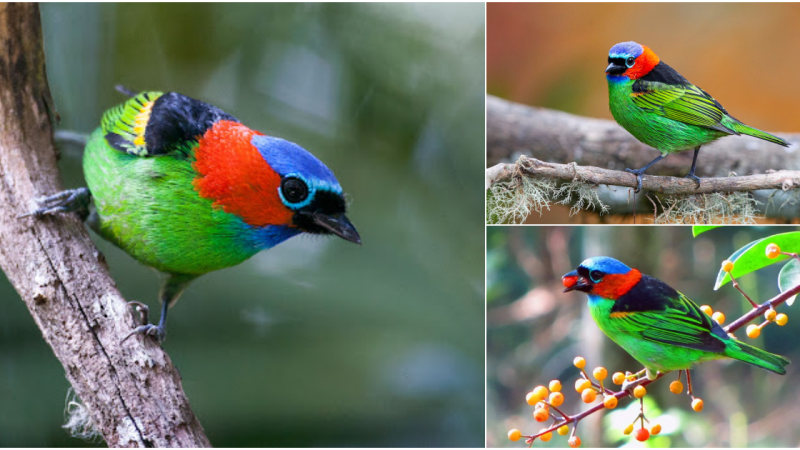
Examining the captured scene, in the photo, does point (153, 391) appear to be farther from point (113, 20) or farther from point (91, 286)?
point (113, 20)

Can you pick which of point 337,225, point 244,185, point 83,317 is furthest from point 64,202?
point 337,225

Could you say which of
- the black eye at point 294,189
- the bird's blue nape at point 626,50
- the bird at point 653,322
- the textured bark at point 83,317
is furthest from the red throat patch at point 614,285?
the textured bark at point 83,317

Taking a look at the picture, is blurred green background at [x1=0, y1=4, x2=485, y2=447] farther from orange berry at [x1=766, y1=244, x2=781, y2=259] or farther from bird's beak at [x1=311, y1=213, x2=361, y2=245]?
orange berry at [x1=766, y1=244, x2=781, y2=259]

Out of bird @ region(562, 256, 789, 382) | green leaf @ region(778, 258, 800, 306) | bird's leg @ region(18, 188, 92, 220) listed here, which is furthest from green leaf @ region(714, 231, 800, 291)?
A: bird's leg @ region(18, 188, 92, 220)

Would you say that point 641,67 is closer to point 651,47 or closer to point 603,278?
point 651,47

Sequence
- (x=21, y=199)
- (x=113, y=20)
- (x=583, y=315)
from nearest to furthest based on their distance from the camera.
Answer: (x=21, y=199), (x=583, y=315), (x=113, y=20)

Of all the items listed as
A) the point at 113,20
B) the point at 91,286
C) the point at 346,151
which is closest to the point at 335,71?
the point at 346,151
